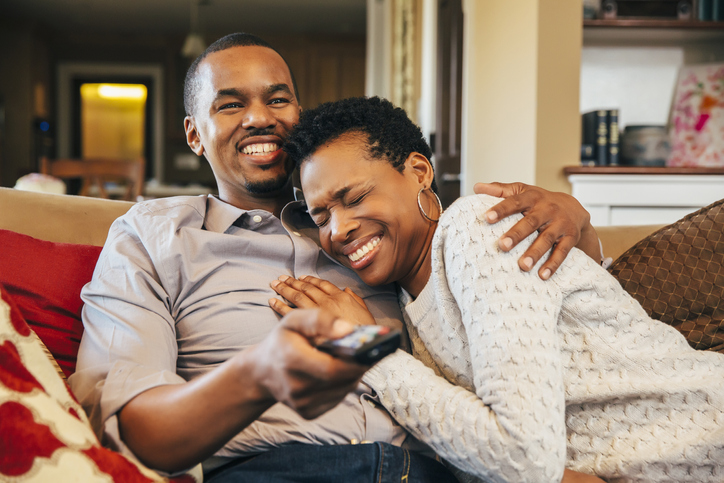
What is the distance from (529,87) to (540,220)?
1448mm

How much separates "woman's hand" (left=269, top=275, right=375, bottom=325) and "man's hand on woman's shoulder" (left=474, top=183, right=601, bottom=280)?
11.1 inches

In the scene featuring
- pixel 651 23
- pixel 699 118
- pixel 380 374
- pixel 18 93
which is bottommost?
pixel 380 374

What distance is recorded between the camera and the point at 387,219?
1.08 meters

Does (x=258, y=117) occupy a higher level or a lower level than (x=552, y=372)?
higher

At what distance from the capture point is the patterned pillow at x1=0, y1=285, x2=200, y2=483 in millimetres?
678

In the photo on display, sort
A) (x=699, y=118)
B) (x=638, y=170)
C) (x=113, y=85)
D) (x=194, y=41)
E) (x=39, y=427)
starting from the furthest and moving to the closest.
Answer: (x=113, y=85) → (x=194, y=41) → (x=699, y=118) → (x=638, y=170) → (x=39, y=427)

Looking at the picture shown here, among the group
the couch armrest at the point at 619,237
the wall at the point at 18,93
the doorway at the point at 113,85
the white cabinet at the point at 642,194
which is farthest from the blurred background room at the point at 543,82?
the doorway at the point at 113,85

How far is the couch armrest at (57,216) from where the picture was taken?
49.6 inches

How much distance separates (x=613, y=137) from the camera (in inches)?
94.0

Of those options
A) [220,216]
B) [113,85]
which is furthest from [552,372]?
[113,85]

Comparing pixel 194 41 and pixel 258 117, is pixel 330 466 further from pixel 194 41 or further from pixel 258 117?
pixel 194 41

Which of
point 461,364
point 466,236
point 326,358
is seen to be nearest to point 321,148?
point 466,236

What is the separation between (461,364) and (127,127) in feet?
34.0

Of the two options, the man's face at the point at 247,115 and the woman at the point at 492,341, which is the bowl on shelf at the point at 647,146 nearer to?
the woman at the point at 492,341
